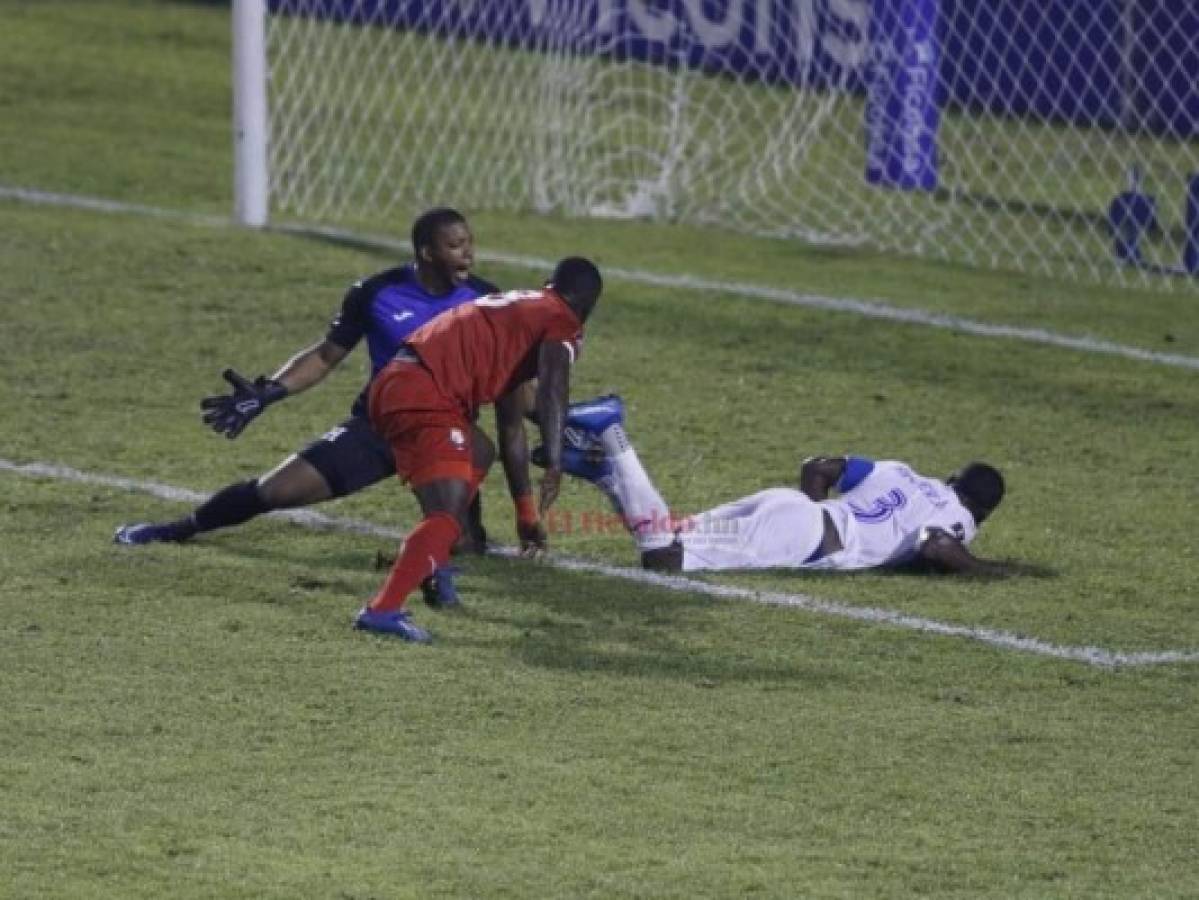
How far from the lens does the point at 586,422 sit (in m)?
9.93

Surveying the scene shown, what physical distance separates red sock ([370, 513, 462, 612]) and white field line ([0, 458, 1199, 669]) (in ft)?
3.56

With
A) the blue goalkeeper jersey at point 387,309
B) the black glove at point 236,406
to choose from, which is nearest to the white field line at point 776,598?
the blue goalkeeper jersey at point 387,309

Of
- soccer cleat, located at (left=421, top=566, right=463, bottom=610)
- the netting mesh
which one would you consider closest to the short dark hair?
soccer cleat, located at (left=421, top=566, right=463, bottom=610)

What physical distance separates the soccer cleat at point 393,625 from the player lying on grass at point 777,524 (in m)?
1.21

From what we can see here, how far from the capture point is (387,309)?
10.1 meters

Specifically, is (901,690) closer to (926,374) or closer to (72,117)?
(926,374)

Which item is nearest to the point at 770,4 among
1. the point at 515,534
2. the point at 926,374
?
the point at 926,374

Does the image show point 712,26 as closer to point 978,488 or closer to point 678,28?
point 678,28

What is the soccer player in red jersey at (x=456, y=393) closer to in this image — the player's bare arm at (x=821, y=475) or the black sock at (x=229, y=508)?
the black sock at (x=229, y=508)

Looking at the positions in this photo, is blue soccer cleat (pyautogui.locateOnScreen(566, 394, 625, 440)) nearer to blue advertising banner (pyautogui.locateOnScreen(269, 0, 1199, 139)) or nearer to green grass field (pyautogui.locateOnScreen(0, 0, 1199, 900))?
green grass field (pyautogui.locateOnScreen(0, 0, 1199, 900))

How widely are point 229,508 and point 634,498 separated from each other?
132 centimetres

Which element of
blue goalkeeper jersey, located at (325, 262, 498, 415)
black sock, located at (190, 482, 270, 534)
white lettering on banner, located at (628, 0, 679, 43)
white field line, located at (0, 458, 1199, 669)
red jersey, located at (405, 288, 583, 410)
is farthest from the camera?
white lettering on banner, located at (628, 0, 679, 43)

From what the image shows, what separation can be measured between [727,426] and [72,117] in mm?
8424

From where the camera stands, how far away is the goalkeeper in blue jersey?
9789 millimetres
